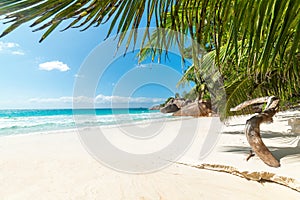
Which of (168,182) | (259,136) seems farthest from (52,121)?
(259,136)

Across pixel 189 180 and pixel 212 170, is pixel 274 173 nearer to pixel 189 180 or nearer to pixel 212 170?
pixel 212 170

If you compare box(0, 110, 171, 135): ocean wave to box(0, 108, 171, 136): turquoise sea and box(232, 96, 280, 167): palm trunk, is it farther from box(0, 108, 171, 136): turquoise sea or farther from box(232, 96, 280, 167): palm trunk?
box(232, 96, 280, 167): palm trunk

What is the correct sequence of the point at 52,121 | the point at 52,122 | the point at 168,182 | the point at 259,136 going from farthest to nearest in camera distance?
the point at 52,121, the point at 52,122, the point at 259,136, the point at 168,182

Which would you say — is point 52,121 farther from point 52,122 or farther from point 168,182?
point 168,182

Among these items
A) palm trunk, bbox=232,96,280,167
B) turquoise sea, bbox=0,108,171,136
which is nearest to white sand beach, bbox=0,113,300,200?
palm trunk, bbox=232,96,280,167

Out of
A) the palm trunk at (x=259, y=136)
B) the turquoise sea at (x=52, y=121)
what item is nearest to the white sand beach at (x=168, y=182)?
the palm trunk at (x=259, y=136)

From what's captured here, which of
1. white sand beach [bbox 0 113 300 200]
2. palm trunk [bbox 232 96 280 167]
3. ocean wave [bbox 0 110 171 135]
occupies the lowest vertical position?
ocean wave [bbox 0 110 171 135]

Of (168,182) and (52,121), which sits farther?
(52,121)

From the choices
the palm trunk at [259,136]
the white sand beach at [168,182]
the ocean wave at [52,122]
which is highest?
the palm trunk at [259,136]

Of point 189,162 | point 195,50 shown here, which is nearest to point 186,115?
point 189,162

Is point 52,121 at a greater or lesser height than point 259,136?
lesser

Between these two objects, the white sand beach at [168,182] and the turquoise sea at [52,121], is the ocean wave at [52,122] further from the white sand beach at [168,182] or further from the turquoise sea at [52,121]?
the white sand beach at [168,182]

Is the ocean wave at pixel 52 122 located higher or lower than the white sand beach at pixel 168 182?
lower

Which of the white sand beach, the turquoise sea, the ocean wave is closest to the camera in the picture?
the white sand beach
